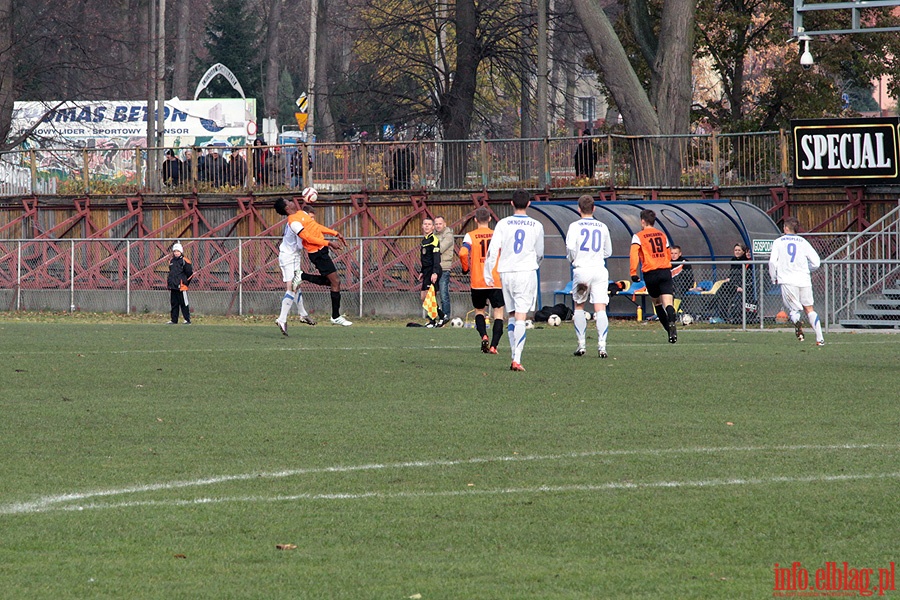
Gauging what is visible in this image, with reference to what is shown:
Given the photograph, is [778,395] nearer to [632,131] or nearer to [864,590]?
[864,590]

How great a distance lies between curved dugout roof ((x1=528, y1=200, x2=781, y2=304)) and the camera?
2841 centimetres

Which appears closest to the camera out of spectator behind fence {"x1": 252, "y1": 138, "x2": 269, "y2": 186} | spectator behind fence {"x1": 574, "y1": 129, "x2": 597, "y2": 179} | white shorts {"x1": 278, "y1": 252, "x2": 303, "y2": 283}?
white shorts {"x1": 278, "y1": 252, "x2": 303, "y2": 283}

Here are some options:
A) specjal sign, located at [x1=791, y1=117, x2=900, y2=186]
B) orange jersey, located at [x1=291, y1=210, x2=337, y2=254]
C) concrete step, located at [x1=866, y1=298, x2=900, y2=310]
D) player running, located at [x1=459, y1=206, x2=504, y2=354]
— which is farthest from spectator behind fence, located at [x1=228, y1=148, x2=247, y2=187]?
player running, located at [x1=459, y1=206, x2=504, y2=354]

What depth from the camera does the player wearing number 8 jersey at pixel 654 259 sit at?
63.0 feet

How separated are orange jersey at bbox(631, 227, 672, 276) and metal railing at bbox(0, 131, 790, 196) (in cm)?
1245

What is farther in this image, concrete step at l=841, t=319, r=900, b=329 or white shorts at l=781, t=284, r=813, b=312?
concrete step at l=841, t=319, r=900, b=329

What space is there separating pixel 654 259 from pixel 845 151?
39.2 feet

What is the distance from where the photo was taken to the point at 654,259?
1945 cm

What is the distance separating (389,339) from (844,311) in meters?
8.77

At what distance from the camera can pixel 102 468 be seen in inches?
338

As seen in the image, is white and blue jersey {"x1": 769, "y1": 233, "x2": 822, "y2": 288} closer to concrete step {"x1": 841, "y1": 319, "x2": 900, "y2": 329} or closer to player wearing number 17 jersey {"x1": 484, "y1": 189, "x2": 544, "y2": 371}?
concrete step {"x1": 841, "y1": 319, "x2": 900, "y2": 329}

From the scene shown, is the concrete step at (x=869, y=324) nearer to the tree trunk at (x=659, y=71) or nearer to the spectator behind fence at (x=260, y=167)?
the tree trunk at (x=659, y=71)

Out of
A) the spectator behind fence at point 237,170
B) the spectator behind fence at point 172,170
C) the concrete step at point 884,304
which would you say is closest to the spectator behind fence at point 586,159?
the spectator behind fence at point 237,170

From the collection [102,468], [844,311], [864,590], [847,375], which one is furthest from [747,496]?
[844,311]
